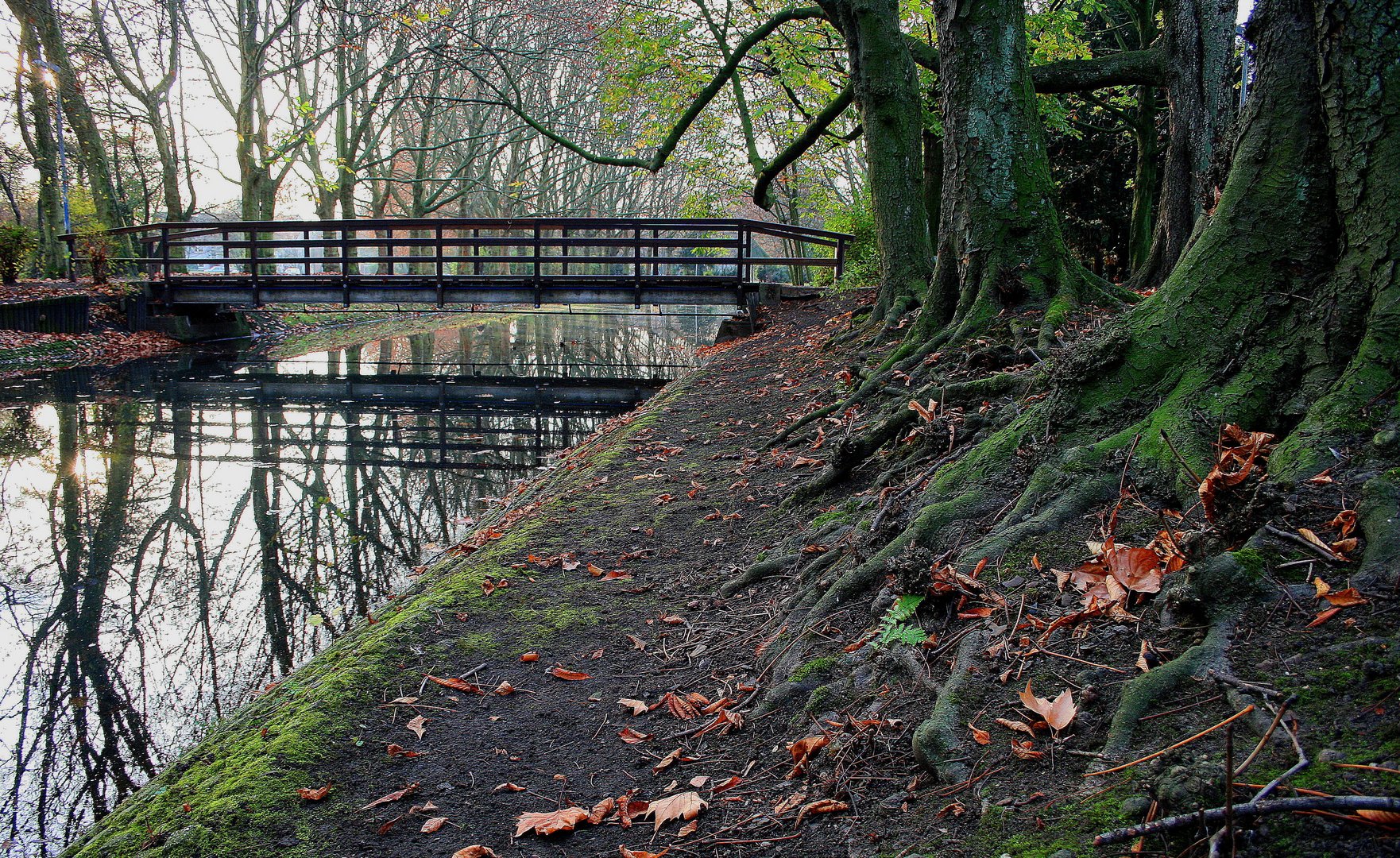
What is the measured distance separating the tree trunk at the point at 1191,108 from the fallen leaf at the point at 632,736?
905 centimetres

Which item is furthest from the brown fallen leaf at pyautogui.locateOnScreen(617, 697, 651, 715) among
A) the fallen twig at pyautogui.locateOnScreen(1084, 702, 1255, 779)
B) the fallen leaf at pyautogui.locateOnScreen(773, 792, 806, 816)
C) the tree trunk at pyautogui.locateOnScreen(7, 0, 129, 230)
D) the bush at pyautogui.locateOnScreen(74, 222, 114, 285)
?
the tree trunk at pyautogui.locateOnScreen(7, 0, 129, 230)

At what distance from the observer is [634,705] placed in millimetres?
3686

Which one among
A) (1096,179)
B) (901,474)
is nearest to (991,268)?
(901,474)

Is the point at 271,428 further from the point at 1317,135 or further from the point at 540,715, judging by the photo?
the point at 1317,135

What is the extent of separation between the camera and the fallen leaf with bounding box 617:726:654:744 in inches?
134

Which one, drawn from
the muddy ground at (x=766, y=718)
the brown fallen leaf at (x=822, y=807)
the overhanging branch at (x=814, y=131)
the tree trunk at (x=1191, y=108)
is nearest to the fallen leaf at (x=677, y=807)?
the muddy ground at (x=766, y=718)

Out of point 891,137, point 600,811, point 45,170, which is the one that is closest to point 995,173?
point 891,137

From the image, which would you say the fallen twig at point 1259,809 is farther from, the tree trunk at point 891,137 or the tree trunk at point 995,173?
the tree trunk at point 891,137

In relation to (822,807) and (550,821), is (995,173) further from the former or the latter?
(550,821)

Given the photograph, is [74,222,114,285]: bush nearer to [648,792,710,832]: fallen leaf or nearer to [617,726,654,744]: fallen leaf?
[617,726,654,744]: fallen leaf

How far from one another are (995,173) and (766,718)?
4.87 m

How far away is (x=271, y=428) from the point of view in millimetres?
12711

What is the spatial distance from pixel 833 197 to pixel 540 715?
27.1 metres

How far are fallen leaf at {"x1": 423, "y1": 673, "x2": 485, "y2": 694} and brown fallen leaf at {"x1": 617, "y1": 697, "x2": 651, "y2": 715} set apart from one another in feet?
2.26
